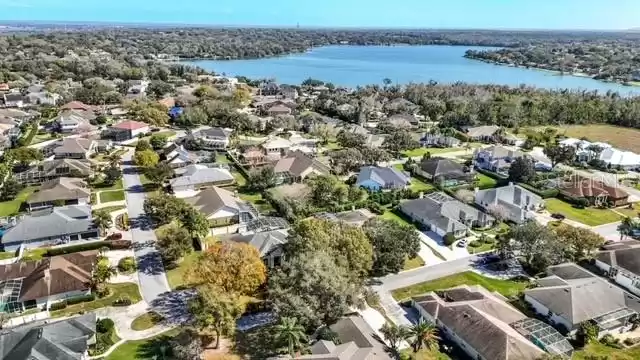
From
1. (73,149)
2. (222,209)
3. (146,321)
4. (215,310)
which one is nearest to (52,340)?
(146,321)

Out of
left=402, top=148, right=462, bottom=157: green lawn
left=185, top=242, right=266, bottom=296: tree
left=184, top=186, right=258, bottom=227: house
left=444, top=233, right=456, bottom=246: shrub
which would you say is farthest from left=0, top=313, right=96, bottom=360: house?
left=402, top=148, right=462, bottom=157: green lawn

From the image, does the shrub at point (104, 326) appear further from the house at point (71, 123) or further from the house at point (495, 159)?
the house at point (71, 123)

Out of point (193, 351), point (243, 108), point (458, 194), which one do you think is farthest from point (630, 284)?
point (243, 108)

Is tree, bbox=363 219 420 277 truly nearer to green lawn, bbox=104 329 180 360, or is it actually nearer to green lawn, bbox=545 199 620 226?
green lawn, bbox=104 329 180 360

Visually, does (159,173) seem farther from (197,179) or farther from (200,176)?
(200,176)

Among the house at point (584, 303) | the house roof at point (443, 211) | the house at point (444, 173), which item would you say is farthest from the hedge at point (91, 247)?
the house at point (444, 173)

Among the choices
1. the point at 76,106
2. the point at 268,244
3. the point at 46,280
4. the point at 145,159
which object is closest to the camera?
the point at 46,280

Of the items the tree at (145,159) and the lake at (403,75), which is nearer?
the tree at (145,159)
